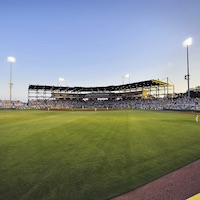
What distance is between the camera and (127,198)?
248cm

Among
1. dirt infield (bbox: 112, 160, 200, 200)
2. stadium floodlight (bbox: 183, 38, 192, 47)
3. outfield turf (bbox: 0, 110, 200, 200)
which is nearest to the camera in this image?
dirt infield (bbox: 112, 160, 200, 200)

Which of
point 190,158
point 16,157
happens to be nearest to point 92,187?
point 16,157

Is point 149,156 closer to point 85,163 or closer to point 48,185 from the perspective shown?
point 85,163

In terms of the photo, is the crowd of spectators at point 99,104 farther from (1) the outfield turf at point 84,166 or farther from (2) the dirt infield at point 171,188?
(2) the dirt infield at point 171,188

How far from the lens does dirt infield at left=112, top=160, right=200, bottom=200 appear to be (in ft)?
8.32

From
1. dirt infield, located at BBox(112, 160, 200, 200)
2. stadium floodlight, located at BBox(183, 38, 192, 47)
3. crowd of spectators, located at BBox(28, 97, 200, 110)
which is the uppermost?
stadium floodlight, located at BBox(183, 38, 192, 47)

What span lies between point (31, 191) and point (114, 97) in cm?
5759

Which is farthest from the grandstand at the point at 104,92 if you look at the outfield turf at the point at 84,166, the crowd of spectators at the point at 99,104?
the outfield turf at the point at 84,166

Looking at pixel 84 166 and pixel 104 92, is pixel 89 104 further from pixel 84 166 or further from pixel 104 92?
pixel 84 166

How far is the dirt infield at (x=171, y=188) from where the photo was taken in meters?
2.54

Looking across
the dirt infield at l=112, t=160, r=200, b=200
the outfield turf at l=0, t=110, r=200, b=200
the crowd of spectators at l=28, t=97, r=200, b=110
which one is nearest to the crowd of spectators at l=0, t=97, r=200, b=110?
the crowd of spectators at l=28, t=97, r=200, b=110

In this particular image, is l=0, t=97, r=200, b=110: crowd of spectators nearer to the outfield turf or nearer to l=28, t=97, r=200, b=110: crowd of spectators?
l=28, t=97, r=200, b=110: crowd of spectators

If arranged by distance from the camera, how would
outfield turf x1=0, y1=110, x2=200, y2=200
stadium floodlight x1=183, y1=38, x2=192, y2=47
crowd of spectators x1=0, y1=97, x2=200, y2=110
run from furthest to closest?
crowd of spectators x1=0, y1=97, x2=200, y2=110
stadium floodlight x1=183, y1=38, x2=192, y2=47
outfield turf x1=0, y1=110, x2=200, y2=200

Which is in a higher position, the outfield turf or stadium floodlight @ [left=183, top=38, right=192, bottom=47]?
stadium floodlight @ [left=183, top=38, right=192, bottom=47]
